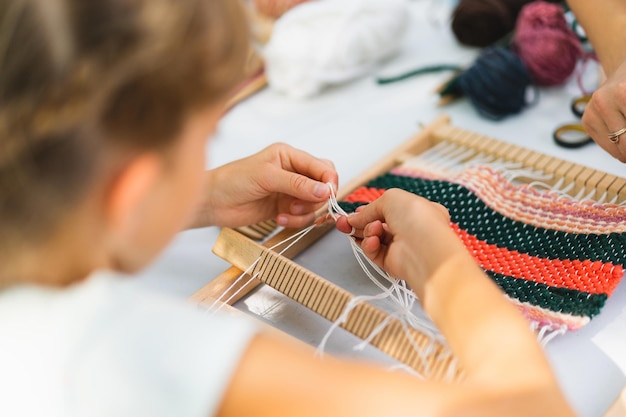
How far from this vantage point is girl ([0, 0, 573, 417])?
1.62 feet

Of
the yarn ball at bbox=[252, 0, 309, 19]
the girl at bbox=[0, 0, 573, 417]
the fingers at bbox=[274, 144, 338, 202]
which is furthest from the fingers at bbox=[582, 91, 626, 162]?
the yarn ball at bbox=[252, 0, 309, 19]

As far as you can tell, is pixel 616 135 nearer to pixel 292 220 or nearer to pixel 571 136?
pixel 571 136

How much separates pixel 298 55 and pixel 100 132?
107cm

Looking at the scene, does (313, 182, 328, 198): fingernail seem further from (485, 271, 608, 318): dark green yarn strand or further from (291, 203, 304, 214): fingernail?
(485, 271, 608, 318): dark green yarn strand

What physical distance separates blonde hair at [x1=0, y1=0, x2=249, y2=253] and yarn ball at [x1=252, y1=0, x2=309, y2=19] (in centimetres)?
119

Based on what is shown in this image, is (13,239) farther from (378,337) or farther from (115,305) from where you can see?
(378,337)

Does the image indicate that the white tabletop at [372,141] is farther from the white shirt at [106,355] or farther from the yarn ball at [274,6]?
the white shirt at [106,355]

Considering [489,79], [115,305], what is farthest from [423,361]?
[489,79]

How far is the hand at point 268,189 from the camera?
1067mm

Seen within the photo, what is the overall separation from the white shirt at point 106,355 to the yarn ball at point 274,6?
4.15 ft

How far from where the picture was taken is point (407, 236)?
864 mm

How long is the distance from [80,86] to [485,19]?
4.43ft

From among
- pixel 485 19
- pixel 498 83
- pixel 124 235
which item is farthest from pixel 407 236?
pixel 485 19

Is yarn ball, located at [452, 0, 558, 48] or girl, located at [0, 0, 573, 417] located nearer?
girl, located at [0, 0, 573, 417]
